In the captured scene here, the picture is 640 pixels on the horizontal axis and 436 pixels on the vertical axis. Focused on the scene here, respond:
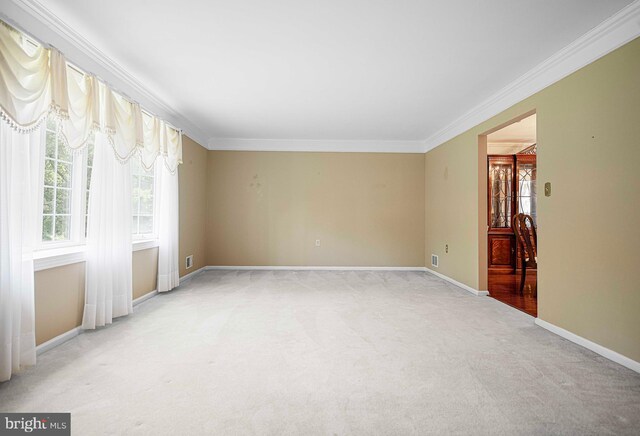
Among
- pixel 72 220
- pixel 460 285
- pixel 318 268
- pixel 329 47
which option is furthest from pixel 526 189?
pixel 72 220

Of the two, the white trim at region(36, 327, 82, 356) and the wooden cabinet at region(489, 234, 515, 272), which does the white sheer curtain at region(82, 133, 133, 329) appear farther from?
the wooden cabinet at region(489, 234, 515, 272)

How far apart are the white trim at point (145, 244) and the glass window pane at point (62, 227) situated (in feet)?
3.01

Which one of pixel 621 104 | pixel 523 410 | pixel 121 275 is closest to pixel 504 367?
pixel 523 410

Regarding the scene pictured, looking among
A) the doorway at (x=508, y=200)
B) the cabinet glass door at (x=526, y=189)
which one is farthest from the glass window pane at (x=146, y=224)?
the cabinet glass door at (x=526, y=189)

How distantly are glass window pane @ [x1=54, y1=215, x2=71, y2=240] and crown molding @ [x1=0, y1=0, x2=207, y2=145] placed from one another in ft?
4.59

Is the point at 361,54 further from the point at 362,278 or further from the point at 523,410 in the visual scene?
the point at 362,278

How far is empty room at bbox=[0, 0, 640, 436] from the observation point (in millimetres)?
1852

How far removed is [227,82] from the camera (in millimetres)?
3568

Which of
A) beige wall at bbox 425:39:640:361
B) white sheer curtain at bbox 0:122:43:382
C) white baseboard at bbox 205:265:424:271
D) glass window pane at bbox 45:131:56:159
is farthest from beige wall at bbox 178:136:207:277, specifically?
beige wall at bbox 425:39:640:361

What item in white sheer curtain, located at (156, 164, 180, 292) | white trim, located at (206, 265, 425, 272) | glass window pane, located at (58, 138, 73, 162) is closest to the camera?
glass window pane, located at (58, 138, 73, 162)

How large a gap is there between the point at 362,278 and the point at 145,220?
11.8ft

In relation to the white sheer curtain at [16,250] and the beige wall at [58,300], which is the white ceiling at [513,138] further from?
the beige wall at [58,300]

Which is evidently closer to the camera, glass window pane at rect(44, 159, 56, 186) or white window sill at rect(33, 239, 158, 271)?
white window sill at rect(33, 239, 158, 271)

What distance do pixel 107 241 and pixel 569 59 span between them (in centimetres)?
480
